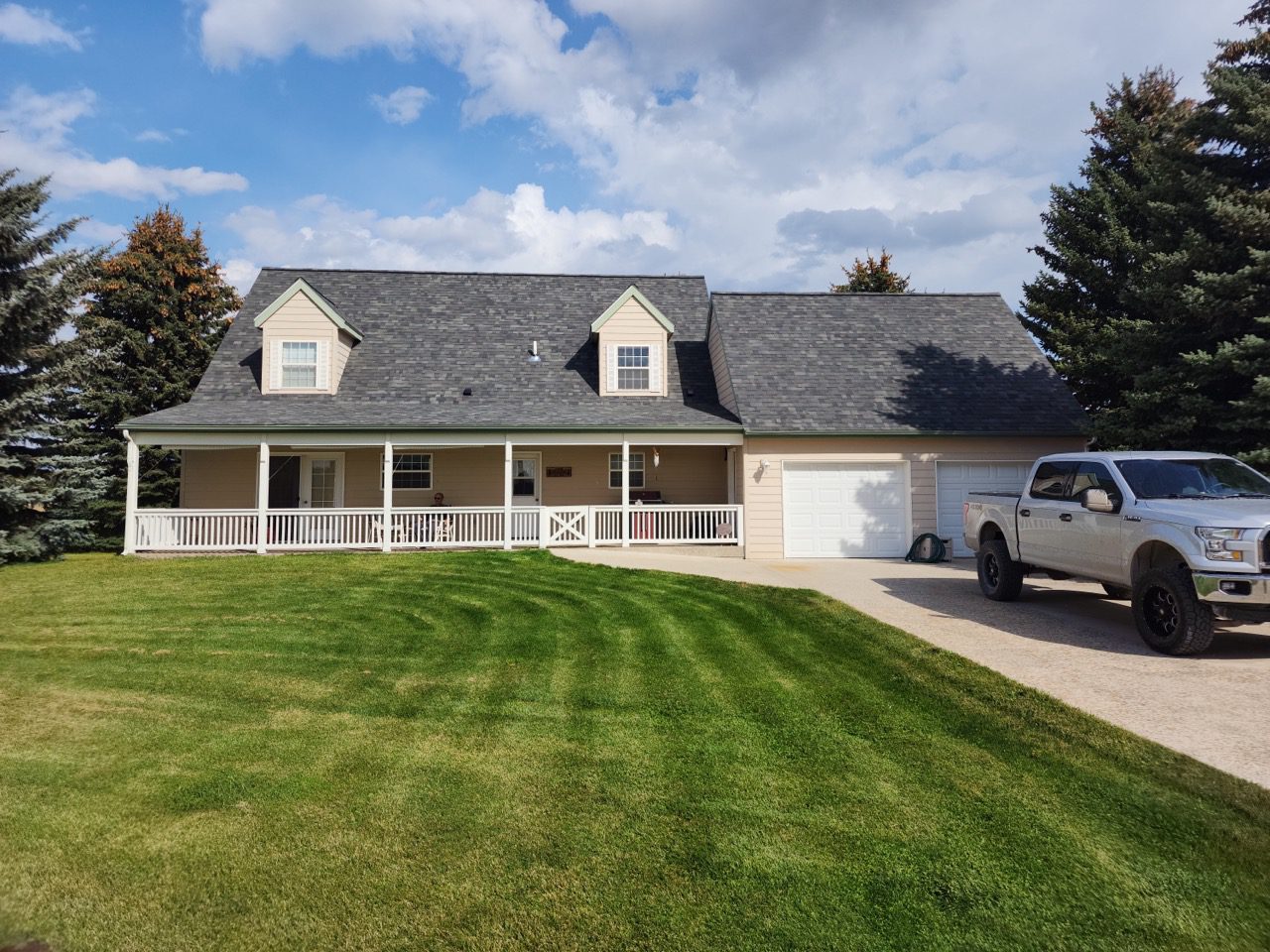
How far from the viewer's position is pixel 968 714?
5.41m

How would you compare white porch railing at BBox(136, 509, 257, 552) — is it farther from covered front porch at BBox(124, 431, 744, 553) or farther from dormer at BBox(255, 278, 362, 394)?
dormer at BBox(255, 278, 362, 394)

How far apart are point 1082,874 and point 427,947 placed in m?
2.97

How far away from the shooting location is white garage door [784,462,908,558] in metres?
16.2

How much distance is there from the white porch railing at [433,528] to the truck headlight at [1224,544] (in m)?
9.93

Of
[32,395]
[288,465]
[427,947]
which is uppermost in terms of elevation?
[32,395]

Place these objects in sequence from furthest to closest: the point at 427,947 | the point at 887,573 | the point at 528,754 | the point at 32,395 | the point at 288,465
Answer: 1. the point at 288,465
2. the point at 32,395
3. the point at 887,573
4. the point at 528,754
5. the point at 427,947

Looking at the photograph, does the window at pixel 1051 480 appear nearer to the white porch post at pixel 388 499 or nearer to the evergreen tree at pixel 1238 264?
the evergreen tree at pixel 1238 264

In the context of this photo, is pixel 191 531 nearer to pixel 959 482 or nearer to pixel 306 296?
pixel 306 296

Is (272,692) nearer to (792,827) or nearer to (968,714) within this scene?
(792,827)

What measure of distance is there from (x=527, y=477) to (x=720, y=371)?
5858 mm

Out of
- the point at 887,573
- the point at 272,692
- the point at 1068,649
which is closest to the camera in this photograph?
the point at 272,692

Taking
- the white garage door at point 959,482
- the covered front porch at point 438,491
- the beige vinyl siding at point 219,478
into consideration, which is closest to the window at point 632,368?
the covered front porch at point 438,491

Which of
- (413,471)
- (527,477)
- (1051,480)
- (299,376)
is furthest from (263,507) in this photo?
(1051,480)

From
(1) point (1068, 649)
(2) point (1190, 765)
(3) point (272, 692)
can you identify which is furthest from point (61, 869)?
(1) point (1068, 649)
